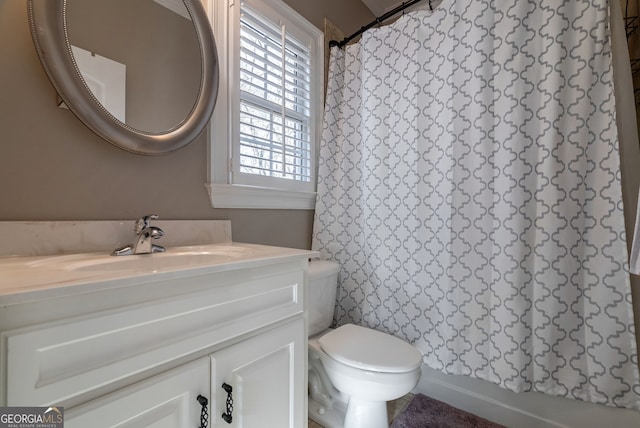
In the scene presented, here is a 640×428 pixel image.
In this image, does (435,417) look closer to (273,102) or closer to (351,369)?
(351,369)

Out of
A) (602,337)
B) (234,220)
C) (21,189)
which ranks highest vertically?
(21,189)

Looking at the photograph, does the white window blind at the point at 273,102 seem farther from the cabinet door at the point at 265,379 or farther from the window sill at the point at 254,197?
the cabinet door at the point at 265,379

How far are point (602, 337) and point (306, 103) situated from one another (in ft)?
5.82

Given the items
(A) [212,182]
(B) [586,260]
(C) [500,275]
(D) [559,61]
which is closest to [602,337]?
(B) [586,260]

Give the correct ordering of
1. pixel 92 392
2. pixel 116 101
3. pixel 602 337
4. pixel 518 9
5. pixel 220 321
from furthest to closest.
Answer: pixel 518 9
pixel 602 337
pixel 116 101
pixel 220 321
pixel 92 392

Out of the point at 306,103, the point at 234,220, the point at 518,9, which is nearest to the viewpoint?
the point at 518,9

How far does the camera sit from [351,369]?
1.08 m

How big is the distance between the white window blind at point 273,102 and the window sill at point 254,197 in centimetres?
9

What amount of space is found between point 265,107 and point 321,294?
1024 millimetres

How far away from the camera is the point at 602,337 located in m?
1.08

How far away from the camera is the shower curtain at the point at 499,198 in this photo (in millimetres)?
1089

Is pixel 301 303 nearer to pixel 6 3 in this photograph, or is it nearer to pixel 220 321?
pixel 220 321

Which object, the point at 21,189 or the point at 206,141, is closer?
the point at 21,189

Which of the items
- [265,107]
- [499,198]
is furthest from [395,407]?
[265,107]
